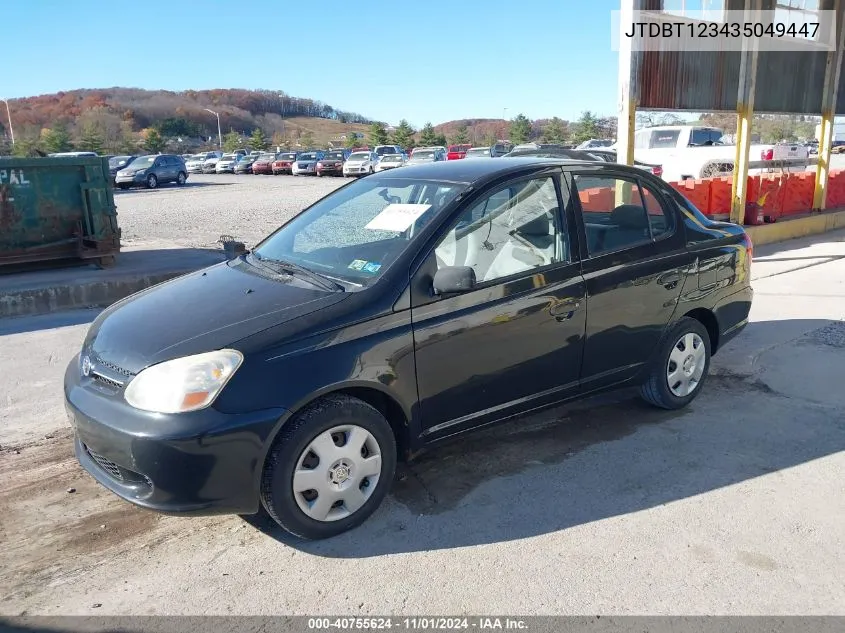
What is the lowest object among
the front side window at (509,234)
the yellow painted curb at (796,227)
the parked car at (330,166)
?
the yellow painted curb at (796,227)

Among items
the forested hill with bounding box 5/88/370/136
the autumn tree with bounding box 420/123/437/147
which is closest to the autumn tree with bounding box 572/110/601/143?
the autumn tree with bounding box 420/123/437/147

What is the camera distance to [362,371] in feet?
10.6

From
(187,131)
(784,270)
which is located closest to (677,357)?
(784,270)

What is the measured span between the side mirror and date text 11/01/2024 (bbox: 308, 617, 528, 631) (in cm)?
148

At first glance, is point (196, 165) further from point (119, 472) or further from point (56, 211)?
point (119, 472)

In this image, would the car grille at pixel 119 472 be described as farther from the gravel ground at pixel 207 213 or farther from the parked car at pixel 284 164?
the parked car at pixel 284 164

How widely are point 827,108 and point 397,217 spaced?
40.2 feet

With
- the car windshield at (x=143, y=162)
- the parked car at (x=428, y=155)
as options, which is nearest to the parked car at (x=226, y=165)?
the car windshield at (x=143, y=162)

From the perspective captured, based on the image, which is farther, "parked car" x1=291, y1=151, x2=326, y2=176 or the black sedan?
"parked car" x1=291, y1=151, x2=326, y2=176

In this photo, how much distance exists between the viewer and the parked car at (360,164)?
120 ft

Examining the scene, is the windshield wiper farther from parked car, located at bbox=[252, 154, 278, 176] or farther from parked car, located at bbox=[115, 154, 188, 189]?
parked car, located at bbox=[252, 154, 278, 176]

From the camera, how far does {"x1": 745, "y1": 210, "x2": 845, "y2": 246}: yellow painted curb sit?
39.1 feet

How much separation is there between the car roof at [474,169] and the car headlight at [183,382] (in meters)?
1.72

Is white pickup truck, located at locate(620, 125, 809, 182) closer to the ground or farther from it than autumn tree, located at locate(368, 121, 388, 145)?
closer to the ground
